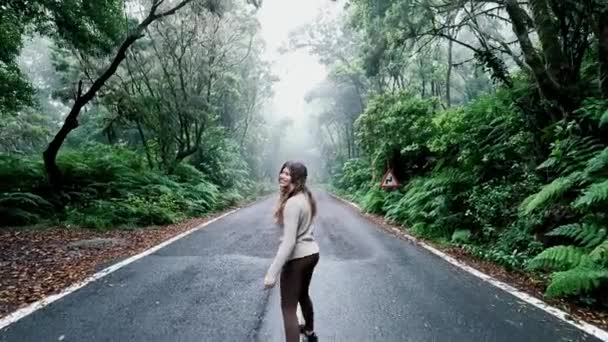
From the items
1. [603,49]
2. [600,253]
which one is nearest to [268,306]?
[600,253]

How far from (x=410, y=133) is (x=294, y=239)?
14021mm

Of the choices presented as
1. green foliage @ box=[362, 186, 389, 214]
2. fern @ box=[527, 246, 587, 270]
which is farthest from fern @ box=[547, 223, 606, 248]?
green foliage @ box=[362, 186, 389, 214]

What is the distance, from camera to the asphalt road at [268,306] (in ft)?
12.9

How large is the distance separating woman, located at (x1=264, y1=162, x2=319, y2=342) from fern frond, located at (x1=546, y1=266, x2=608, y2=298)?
299 centimetres

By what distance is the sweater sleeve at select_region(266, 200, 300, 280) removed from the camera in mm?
3365

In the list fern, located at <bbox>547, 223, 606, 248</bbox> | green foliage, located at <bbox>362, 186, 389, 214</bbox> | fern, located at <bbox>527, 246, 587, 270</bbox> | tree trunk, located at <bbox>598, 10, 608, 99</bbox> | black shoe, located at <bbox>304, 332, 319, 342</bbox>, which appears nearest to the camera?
black shoe, located at <bbox>304, 332, 319, 342</bbox>

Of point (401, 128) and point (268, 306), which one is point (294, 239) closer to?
point (268, 306)

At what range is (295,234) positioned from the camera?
11.2 ft

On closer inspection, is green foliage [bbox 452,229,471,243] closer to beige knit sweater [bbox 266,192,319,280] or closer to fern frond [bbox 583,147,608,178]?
fern frond [bbox 583,147,608,178]

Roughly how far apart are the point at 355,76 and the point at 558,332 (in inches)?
1207

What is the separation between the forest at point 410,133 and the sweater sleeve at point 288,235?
326 cm

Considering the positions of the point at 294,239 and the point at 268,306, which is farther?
the point at 268,306

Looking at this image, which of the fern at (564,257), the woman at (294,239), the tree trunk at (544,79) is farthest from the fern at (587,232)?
the woman at (294,239)

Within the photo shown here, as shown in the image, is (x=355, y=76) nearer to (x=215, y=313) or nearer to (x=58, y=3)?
(x=58, y=3)
